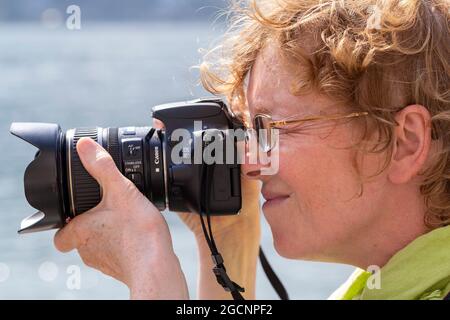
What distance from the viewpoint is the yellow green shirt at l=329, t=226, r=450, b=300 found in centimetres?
123

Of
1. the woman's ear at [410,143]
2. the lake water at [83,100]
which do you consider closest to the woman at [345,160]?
the woman's ear at [410,143]

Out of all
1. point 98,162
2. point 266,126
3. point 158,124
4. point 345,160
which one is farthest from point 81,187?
point 345,160

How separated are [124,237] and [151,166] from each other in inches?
5.4

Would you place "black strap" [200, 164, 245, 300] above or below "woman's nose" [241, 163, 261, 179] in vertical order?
below

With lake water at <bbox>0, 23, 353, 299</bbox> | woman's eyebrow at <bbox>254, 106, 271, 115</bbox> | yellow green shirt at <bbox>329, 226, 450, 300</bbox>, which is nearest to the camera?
yellow green shirt at <bbox>329, 226, 450, 300</bbox>

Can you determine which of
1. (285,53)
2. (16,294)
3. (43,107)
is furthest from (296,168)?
(43,107)

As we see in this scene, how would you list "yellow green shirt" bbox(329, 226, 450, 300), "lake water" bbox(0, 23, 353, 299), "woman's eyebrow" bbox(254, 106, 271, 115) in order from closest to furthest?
"yellow green shirt" bbox(329, 226, 450, 300) < "woman's eyebrow" bbox(254, 106, 271, 115) < "lake water" bbox(0, 23, 353, 299)

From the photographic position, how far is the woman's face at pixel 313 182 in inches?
50.8

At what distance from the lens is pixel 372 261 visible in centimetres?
135

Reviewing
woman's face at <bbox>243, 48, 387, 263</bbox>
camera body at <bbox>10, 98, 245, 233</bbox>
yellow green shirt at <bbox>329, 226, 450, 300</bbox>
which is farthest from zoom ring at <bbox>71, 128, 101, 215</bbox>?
yellow green shirt at <bbox>329, 226, 450, 300</bbox>

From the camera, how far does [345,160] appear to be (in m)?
1.29

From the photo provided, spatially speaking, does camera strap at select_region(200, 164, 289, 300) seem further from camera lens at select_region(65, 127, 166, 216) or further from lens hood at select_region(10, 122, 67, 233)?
lens hood at select_region(10, 122, 67, 233)

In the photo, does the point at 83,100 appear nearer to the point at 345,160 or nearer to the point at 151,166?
the point at 151,166

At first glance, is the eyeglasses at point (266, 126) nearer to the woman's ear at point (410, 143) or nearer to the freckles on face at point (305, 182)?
the freckles on face at point (305, 182)
